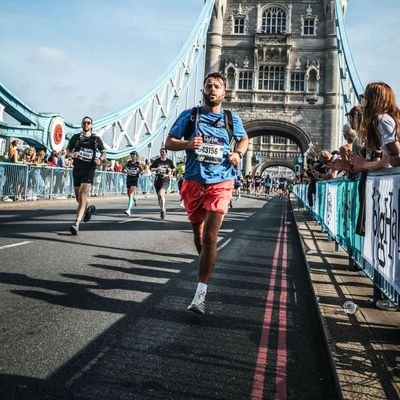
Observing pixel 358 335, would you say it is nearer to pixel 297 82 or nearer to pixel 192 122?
pixel 192 122

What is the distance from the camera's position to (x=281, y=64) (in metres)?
45.8

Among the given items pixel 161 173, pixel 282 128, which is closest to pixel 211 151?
pixel 161 173

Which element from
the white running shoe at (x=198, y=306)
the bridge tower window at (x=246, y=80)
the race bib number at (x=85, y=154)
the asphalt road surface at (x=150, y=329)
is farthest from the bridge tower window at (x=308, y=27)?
the white running shoe at (x=198, y=306)

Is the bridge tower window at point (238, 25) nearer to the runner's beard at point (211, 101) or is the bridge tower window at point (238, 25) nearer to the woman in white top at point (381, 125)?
the runner's beard at point (211, 101)

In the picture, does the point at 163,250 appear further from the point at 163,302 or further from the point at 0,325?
the point at 0,325

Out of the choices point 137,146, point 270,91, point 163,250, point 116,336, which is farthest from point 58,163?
point 270,91

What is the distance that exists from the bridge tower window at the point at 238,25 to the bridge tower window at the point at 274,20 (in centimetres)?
199

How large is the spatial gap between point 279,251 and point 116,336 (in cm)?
A: 480

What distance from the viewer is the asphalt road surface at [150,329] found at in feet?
7.87

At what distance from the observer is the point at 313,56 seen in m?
45.5

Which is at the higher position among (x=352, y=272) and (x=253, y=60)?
(x=253, y=60)

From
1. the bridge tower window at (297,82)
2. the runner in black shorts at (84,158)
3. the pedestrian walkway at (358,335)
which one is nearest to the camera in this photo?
the pedestrian walkway at (358,335)

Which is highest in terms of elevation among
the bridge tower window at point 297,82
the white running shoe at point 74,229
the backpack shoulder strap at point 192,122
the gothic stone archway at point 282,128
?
the bridge tower window at point 297,82

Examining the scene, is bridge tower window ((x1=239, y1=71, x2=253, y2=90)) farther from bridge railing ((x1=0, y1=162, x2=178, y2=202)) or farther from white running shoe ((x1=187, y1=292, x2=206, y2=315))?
white running shoe ((x1=187, y1=292, x2=206, y2=315))
